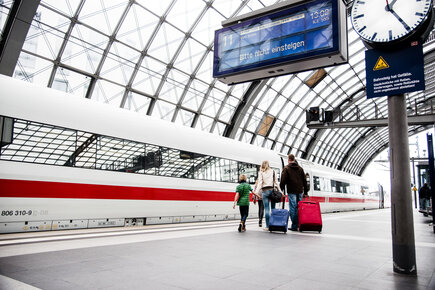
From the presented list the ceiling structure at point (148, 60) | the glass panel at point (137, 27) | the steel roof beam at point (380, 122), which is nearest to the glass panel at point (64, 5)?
the ceiling structure at point (148, 60)

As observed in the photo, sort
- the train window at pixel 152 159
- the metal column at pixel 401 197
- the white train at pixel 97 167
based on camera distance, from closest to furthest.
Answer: the metal column at pixel 401 197
the white train at pixel 97 167
the train window at pixel 152 159

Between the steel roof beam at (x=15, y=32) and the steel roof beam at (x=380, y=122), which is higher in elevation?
the steel roof beam at (x=15, y=32)

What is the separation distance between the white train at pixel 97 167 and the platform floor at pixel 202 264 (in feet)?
4.16

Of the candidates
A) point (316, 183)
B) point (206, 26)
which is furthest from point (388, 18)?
point (316, 183)

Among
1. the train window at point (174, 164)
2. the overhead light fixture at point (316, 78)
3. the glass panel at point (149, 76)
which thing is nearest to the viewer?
the train window at point (174, 164)

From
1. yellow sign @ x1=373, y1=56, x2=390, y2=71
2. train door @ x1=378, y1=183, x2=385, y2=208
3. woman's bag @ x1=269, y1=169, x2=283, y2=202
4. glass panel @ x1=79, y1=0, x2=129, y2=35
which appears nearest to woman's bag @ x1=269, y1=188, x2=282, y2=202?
woman's bag @ x1=269, y1=169, x2=283, y2=202

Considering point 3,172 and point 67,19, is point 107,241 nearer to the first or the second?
point 3,172

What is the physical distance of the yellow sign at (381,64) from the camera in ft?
12.6

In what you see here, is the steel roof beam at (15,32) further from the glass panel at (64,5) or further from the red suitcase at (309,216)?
the red suitcase at (309,216)

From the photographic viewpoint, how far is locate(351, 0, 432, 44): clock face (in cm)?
364

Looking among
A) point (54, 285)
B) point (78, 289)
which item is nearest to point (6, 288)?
point (54, 285)

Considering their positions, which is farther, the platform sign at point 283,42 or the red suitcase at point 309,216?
the red suitcase at point 309,216

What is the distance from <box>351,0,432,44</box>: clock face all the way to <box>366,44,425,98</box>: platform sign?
173 mm

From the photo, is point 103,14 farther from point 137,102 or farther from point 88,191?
point 88,191
